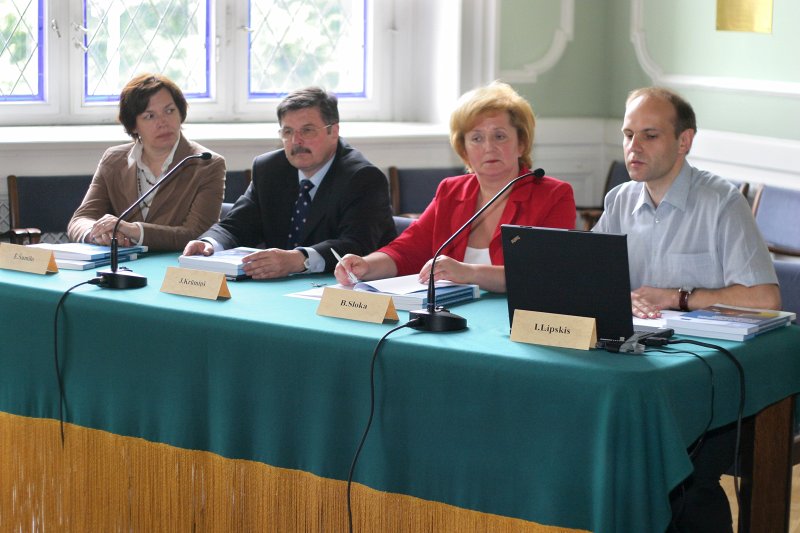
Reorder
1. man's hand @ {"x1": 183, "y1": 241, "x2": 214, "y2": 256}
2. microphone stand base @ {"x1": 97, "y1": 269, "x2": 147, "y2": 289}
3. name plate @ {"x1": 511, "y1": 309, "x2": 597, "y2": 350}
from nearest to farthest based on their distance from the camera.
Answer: name plate @ {"x1": 511, "y1": 309, "x2": 597, "y2": 350} < microphone stand base @ {"x1": 97, "y1": 269, "x2": 147, "y2": 289} < man's hand @ {"x1": 183, "y1": 241, "x2": 214, "y2": 256}

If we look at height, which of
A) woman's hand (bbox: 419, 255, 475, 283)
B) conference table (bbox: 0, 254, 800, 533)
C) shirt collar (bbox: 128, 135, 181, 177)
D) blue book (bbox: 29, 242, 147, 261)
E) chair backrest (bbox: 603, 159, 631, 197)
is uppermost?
shirt collar (bbox: 128, 135, 181, 177)

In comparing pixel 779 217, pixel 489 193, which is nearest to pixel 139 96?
pixel 489 193

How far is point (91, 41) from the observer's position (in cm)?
554

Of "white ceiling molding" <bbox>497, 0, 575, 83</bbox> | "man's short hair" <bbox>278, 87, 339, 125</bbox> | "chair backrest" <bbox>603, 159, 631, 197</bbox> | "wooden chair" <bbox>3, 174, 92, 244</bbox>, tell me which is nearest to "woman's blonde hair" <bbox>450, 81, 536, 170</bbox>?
"man's short hair" <bbox>278, 87, 339, 125</bbox>

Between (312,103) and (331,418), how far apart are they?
4.29ft

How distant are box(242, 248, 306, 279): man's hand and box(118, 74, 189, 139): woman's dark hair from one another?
0.98 meters

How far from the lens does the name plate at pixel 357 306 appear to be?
2601mm

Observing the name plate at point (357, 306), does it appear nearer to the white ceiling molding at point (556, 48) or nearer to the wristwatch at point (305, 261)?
the wristwatch at point (305, 261)

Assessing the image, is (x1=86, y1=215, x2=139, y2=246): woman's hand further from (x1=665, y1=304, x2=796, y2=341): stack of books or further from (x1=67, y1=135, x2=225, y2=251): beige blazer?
(x1=665, y1=304, x2=796, y2=341): stack of books

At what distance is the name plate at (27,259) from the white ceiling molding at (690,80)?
3185 millimetres

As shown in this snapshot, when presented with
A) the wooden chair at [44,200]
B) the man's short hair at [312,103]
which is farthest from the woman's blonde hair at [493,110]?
the wooden chair at [44,200]

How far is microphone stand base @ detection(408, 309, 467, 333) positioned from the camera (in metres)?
2.50

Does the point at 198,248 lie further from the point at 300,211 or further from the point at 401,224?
the point at 401,224

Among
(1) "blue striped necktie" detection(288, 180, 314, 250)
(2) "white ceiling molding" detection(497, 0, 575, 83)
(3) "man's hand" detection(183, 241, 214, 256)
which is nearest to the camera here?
(3) "man's hand" detection(183, 241, 214, 256)
